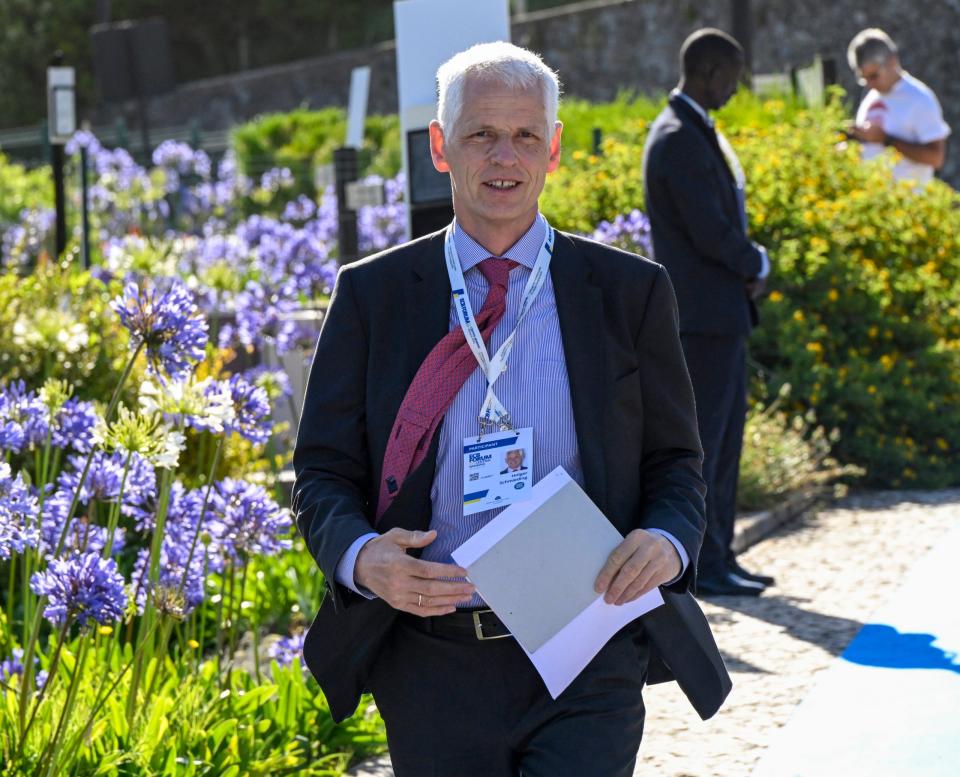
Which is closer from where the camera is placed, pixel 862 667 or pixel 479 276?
pixel 479 276

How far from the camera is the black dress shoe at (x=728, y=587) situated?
631 cm

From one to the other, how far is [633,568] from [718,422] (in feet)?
12.6

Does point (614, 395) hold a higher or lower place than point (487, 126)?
lower

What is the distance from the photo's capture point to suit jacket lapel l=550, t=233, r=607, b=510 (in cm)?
249

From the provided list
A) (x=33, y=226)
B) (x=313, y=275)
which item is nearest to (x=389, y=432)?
(x=313, y=275)

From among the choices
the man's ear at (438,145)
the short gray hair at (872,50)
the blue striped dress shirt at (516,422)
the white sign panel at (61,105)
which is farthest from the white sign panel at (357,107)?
the blue striped dress shirt at (516,422)

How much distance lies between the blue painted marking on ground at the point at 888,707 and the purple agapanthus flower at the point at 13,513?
1.88 meters

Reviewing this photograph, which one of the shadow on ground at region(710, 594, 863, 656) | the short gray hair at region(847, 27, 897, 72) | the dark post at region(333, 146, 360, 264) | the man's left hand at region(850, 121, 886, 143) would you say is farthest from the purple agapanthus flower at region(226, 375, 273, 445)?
the man's left hand at region(850, 121, 886, 143)

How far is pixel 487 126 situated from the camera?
2529 mm

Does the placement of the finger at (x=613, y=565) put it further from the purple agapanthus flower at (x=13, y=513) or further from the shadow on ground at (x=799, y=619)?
the shadow on ground at (x=799, y=619)

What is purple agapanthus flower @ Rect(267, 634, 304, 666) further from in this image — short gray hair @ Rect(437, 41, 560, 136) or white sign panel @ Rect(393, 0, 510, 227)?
→ short gray hair @ Rect(437, 41, 560, 136)

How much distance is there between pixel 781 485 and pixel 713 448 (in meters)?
1.92

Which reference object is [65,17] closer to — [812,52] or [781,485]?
[812,52]

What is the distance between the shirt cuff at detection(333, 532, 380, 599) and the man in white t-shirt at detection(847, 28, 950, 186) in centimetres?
854
